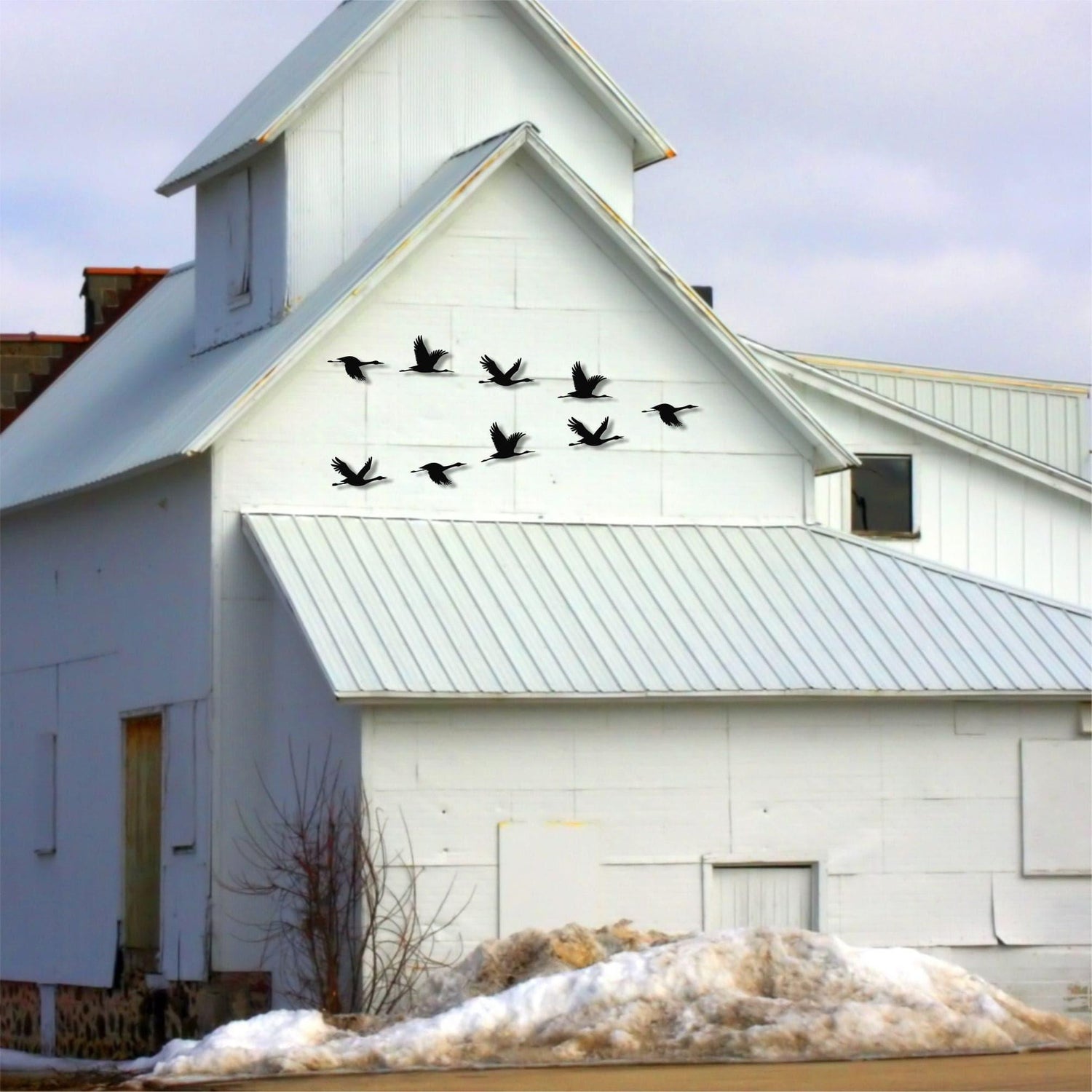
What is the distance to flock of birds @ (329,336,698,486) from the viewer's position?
23781mm

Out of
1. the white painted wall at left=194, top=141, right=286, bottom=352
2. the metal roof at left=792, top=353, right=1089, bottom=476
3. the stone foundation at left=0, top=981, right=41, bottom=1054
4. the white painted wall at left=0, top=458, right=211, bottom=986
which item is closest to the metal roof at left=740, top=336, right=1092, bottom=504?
the metal roof at left=792, top=353, right=1089, bottom=476

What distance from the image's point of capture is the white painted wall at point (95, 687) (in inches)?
934

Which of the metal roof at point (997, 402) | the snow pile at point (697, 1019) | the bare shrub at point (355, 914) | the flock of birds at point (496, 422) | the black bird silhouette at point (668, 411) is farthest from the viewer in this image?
the metal roof at point (997, 402)

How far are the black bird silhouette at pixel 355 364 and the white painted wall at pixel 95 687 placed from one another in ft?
5.24

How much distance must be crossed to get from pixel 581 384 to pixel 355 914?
19.6ft

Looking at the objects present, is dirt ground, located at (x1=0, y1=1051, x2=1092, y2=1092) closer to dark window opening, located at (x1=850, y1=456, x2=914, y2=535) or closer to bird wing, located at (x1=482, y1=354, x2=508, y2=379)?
bird wing, located at (x1=482, y1=354, x2=508, y2=379)

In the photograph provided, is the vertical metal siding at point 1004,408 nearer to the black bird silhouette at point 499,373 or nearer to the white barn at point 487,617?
the white barn at point 487,617

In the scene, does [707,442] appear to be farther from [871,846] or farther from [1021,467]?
[1021,467]

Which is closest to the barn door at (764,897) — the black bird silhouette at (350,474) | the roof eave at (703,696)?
the roof eave at (703,696)

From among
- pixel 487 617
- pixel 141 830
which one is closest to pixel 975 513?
pixel 487 617

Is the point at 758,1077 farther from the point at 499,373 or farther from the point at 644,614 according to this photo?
the point at 499,373

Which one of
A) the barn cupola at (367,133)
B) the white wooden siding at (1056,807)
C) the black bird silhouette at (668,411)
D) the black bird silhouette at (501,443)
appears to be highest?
the barn cupola at (367,133)

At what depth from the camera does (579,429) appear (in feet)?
80.6

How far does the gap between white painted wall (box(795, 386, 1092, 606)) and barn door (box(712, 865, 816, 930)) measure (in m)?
8.58
